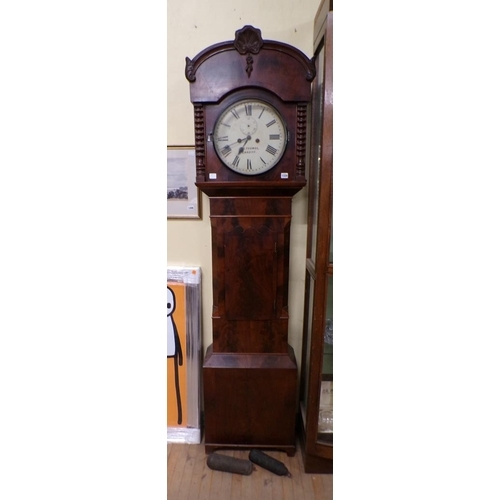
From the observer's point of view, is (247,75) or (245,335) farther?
(245,335)

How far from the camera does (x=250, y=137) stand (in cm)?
140

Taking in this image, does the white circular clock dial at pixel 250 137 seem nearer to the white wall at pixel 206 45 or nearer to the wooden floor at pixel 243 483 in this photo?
the white wall at pixel 206 45

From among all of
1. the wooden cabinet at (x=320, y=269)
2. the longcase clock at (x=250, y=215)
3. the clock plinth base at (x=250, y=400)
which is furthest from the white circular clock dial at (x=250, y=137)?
the clock plinth base at (x=250, y=400)

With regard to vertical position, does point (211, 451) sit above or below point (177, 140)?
below

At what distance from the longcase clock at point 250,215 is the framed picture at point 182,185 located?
0.72 feet

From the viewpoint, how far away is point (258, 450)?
60.3 inches

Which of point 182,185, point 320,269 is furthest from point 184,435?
point 182,185

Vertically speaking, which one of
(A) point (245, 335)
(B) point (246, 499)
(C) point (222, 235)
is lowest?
(B) point (246, 499)

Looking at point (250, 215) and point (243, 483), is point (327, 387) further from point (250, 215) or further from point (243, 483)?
point (250, 215)

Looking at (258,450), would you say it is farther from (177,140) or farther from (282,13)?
(282,13)

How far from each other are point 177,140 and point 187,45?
405 mm

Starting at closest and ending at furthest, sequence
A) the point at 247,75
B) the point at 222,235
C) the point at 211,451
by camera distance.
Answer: the point at 247,75 → the point at 222,235 → the point at 211,451

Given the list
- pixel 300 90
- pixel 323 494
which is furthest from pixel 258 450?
pixel 300 90

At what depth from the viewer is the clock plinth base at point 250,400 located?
1.50 metres
